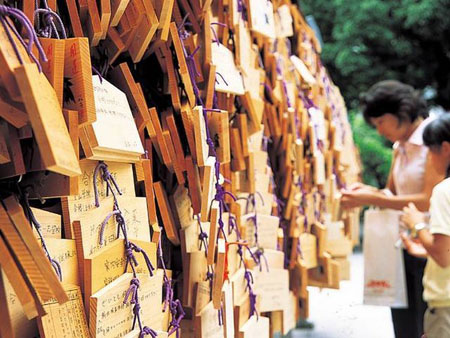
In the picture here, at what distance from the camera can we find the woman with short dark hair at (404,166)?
218 cm

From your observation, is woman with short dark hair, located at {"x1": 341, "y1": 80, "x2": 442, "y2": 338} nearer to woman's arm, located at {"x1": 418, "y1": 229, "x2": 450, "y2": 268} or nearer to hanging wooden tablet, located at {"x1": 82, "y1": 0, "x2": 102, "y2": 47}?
woman's arm, located at {"x1": 418, "y1": 229, "x2": 450, "y2": 268}

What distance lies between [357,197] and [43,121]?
1937 millimetres

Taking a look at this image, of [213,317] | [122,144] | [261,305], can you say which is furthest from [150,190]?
[261,305]

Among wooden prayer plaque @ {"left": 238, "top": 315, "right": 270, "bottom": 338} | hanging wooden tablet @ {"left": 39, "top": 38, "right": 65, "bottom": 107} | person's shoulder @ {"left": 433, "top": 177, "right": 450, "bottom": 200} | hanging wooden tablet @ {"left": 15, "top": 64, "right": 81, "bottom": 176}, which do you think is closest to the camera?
hanging wooden tablet @ {"left": 15, "top": 64, "right": 81, "bottom": 176}

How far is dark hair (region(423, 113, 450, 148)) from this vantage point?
1764mm

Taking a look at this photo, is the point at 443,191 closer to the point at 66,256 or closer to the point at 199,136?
the point at 199,136

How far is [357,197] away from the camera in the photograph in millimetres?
2305

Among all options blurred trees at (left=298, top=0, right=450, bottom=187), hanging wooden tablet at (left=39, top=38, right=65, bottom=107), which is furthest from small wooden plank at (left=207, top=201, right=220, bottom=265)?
blurred trees at (left=298, top=0, right=450, bottom=187)

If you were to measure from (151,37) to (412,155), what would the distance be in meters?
1.60

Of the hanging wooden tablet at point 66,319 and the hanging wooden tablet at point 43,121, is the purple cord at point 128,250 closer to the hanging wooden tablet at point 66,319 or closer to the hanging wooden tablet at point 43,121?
the hanging wooden tablet at point 66,319

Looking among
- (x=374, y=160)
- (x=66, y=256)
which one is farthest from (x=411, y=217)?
(x=374, y=160)

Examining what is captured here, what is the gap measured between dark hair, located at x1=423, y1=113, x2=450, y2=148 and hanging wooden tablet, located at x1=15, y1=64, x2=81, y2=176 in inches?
58.1

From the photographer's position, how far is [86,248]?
0.71 m

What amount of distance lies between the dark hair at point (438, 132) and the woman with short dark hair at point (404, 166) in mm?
329
